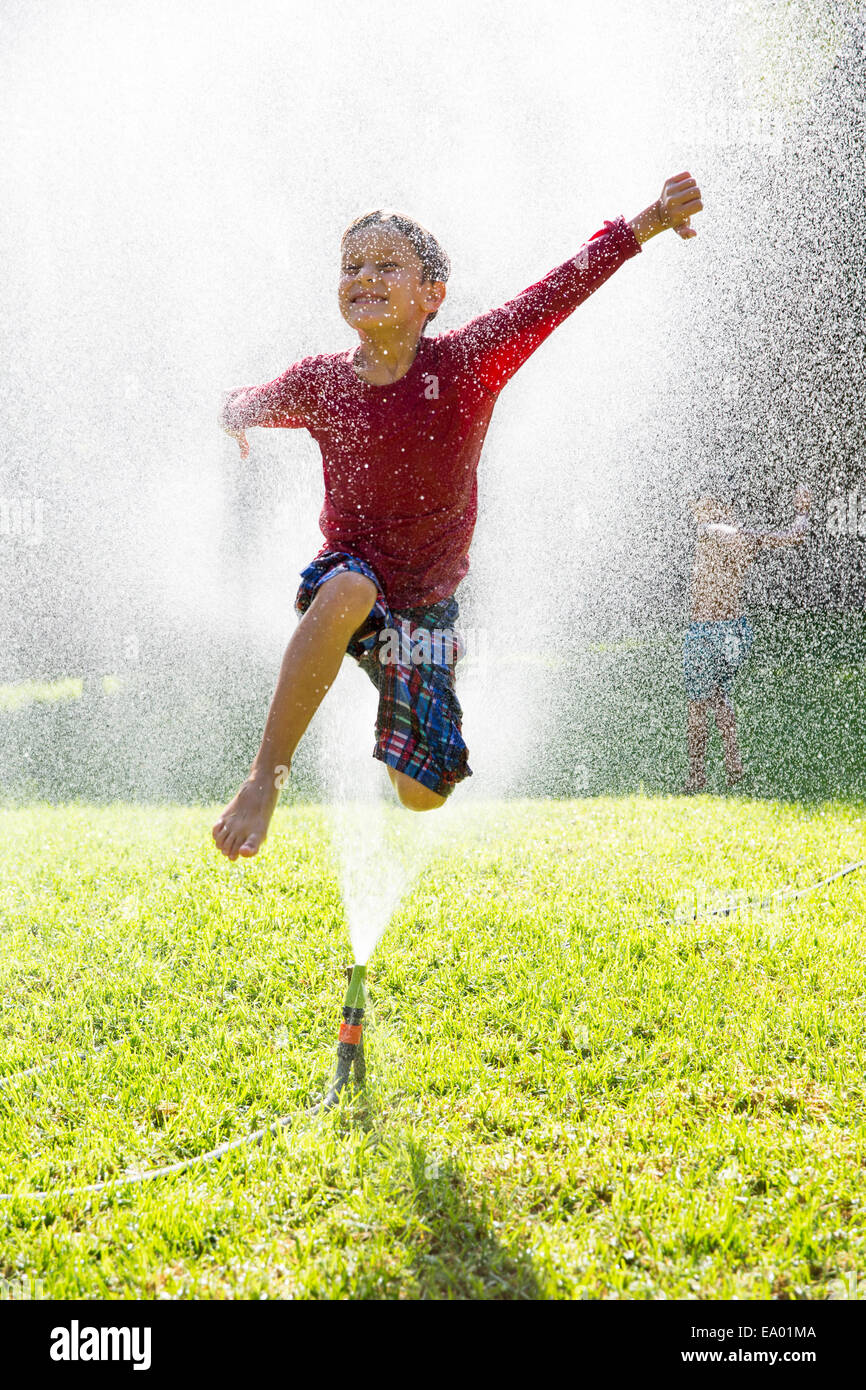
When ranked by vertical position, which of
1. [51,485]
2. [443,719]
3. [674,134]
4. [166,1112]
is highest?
[674,134]

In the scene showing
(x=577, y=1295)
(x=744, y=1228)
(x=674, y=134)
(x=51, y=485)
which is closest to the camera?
(x=577, y=1295)

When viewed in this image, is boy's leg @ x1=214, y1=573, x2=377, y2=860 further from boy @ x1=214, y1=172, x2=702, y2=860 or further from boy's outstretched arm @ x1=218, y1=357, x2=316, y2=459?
boy's outstretched arm @ x1=218, y1=357, x2=316, y2=459

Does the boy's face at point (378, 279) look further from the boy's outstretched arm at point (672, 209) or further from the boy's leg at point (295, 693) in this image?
the boy's leg at point (295, 693)

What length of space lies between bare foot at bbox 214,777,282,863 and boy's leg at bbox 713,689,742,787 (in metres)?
4.97

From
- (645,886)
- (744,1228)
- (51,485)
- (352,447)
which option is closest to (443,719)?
(352,447)

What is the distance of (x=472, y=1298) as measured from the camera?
2.05m

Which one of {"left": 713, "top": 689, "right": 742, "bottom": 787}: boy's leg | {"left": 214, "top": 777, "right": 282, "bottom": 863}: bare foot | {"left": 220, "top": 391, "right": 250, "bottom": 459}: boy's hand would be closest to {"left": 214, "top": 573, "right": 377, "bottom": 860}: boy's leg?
{"left": 214, "top": 777, "right": 282, "bottom": 863}: bare foot

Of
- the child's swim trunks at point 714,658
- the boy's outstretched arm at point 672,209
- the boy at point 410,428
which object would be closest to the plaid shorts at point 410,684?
the boy at point 410,428

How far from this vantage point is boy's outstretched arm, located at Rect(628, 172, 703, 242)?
2.85 meters

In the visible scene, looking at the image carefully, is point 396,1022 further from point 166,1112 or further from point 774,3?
point 774,3

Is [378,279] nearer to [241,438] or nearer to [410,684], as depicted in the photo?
[241,438]

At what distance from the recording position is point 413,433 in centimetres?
305

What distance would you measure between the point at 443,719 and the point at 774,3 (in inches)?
421

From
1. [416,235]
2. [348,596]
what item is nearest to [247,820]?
[348,596]
